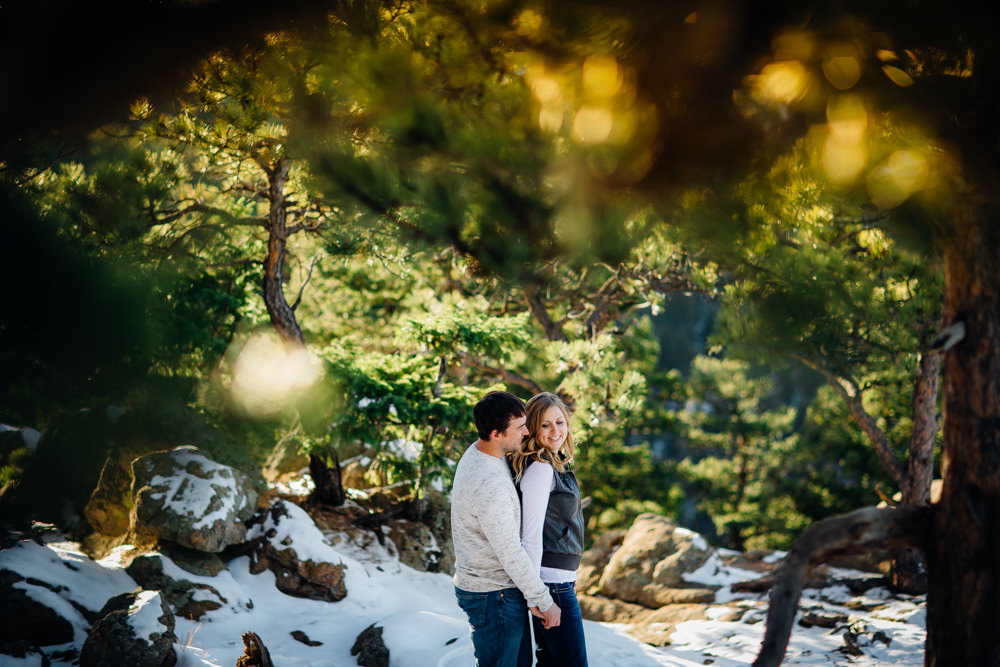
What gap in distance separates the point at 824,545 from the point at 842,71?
1470mm

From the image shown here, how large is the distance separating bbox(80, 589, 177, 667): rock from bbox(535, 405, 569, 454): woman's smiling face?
2506mm

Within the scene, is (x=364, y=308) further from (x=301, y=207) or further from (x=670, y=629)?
(x=670, y=629)

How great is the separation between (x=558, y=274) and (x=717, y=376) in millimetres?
13167

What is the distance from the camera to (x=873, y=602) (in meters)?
6.05

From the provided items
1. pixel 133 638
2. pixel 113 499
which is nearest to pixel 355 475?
pixel 113 499

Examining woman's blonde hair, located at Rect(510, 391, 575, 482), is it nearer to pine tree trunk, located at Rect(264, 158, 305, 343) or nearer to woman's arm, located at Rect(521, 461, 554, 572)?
woman's arm, located at Rect(521, 461, 554, 572)

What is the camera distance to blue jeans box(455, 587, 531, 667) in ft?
7.59

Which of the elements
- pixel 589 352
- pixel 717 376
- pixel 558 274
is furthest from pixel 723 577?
pixel 717 376

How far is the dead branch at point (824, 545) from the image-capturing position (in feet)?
6.20

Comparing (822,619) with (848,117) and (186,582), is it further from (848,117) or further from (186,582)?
(186,582)

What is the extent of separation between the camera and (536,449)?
2578 mm

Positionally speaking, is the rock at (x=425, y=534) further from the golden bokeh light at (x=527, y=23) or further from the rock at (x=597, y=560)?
the golden bokeh light at (x=527, y=23)

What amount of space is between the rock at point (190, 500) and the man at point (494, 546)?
11.4 ft

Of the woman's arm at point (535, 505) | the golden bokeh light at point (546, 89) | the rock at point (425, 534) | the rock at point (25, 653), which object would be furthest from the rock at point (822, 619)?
the rock at point (25, 653)
